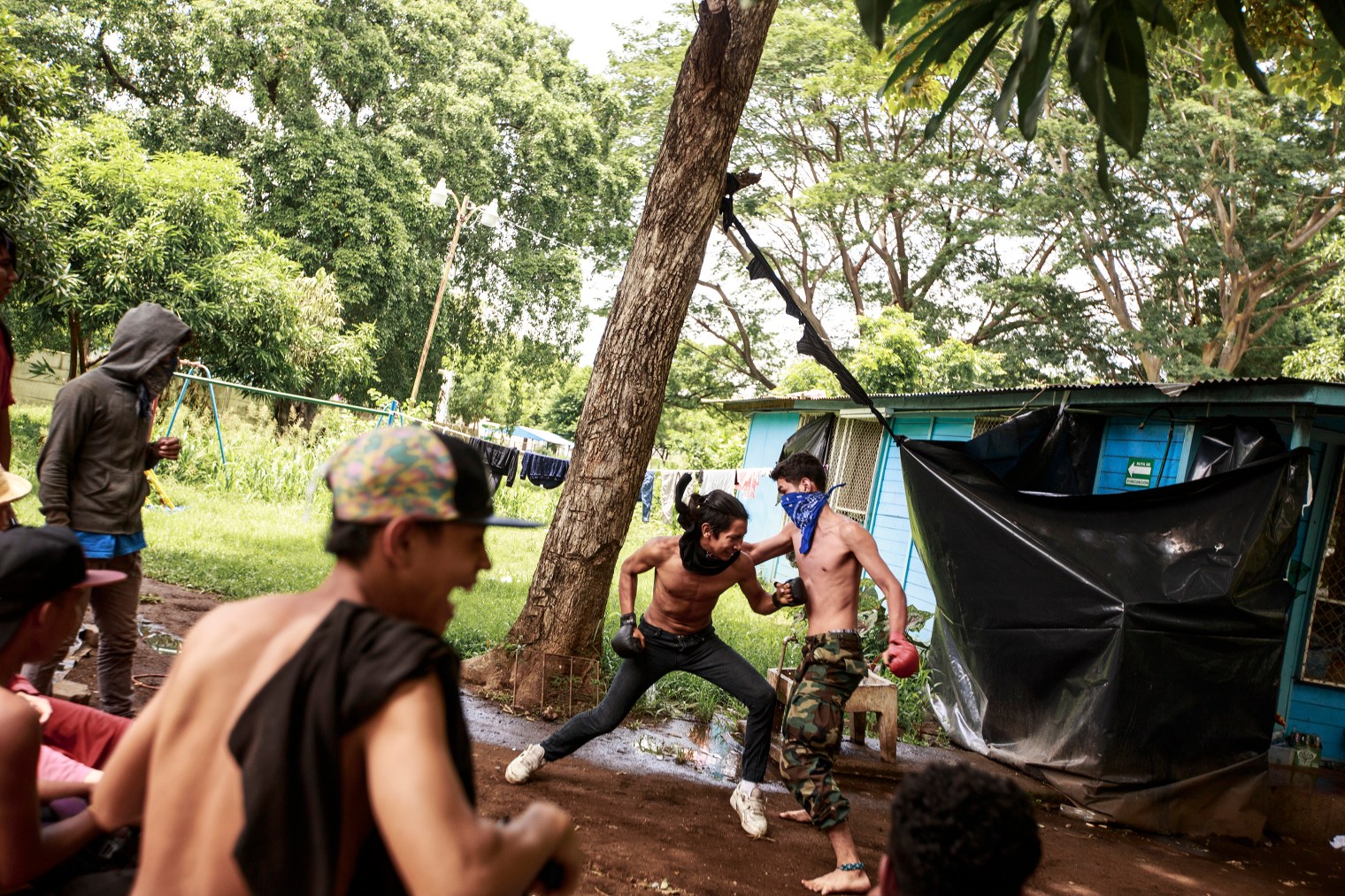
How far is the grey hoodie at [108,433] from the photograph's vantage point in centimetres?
430

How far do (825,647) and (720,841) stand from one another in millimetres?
1068

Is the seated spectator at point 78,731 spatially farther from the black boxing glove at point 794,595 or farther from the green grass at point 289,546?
the green grass at point 289,546

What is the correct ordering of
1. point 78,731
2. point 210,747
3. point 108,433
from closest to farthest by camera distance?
point 210,747 → point 78,731 → point 108,433

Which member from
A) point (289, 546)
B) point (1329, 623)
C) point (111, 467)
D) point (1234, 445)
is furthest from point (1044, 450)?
point (289, 546)

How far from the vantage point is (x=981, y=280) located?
22531 mm

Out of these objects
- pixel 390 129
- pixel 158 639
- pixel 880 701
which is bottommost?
pixel 158 639

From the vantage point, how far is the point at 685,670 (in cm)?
535

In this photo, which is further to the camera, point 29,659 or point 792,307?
point 792,307

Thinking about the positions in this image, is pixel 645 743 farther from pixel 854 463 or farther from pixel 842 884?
pixel 854 463

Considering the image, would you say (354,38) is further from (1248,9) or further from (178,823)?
(178,823)

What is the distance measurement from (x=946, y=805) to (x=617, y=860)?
10.4 ft

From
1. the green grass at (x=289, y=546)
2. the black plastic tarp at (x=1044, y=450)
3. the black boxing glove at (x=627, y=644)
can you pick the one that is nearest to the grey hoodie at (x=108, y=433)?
the black boxing glove at (x=627, y=644)

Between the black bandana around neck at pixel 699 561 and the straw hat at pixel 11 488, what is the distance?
9.35 feet

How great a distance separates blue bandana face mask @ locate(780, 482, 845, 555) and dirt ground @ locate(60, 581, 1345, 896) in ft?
4.94
